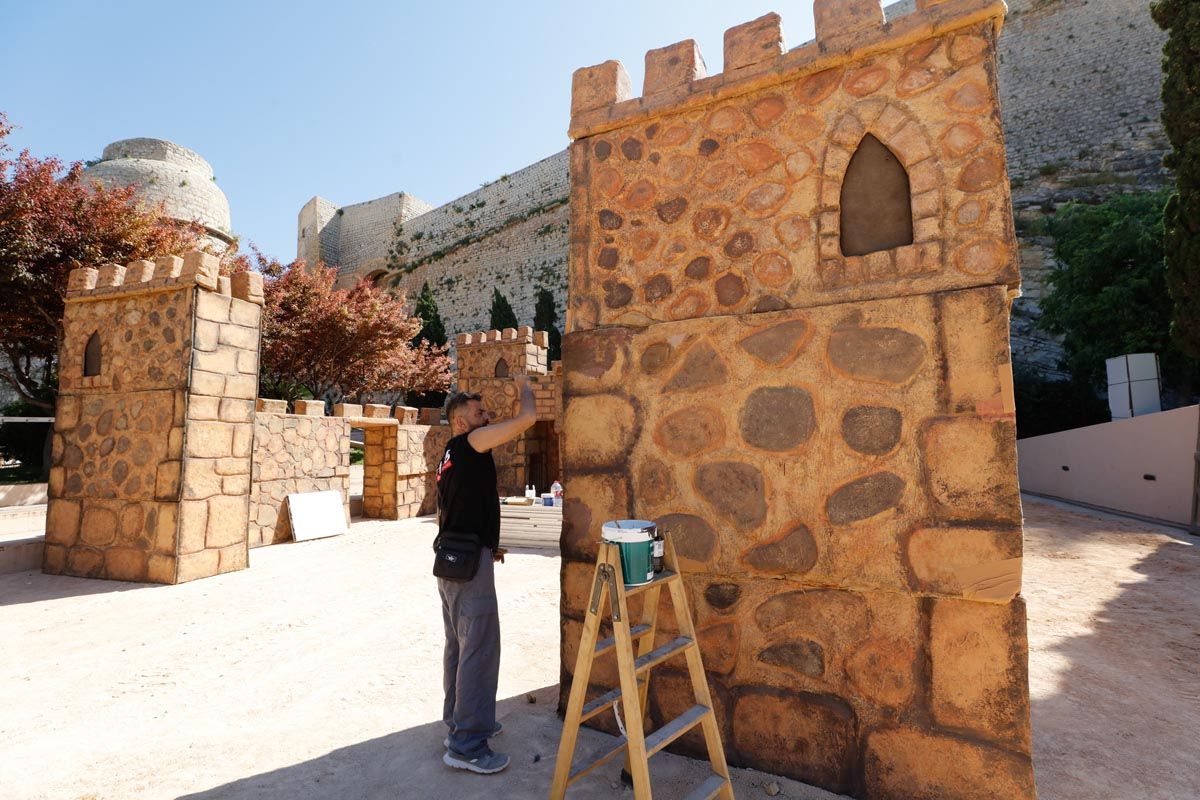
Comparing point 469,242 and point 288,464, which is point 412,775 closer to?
point 288,464

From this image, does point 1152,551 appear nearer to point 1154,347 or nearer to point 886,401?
point 886,401

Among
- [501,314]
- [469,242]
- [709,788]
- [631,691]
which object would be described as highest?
[469,242]

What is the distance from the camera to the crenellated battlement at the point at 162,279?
6.26m

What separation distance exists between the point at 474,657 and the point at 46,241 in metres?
13.4

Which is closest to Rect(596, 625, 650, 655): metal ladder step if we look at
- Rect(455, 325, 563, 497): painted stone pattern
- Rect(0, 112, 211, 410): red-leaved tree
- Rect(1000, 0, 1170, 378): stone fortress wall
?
Rect(455, 325, 563, 497): painted stone pattern

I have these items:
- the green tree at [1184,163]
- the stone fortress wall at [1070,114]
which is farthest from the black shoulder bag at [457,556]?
the stone fortress wall at [1070,114]

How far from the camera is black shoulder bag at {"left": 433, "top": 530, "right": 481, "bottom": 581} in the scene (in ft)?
8.34

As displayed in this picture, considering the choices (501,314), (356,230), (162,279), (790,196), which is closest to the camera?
(790,196)

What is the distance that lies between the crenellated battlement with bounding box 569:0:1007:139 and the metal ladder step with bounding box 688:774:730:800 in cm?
294

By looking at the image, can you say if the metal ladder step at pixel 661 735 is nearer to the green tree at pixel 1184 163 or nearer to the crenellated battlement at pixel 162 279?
the crenellated battlement at pixel 162 279

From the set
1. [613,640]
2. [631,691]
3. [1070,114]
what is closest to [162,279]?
[613,640]

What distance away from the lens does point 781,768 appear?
2400mm

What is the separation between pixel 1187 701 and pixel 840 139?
149 inches

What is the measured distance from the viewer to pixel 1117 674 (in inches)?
141
